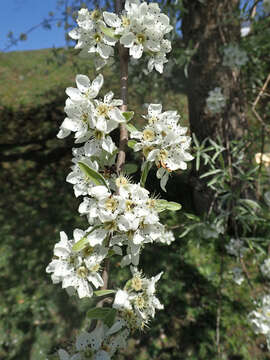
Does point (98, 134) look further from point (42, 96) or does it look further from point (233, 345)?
point (42, 96)

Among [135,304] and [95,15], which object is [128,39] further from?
[135,304]

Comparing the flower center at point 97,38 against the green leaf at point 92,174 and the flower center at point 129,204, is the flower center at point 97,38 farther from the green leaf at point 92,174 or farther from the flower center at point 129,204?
the flower center at point 129,204

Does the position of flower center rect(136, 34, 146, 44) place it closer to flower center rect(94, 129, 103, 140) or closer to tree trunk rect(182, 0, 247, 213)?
flower center rect(94, 129, 103, 140)

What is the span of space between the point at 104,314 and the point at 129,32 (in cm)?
86

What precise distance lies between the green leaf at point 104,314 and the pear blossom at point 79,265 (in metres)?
0.06

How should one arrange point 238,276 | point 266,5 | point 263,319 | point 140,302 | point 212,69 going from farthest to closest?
point 212,69 → point 238,276 → point 266,5 → point 263,319 → point 140,302

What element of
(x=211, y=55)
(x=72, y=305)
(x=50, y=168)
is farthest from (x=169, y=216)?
(x=50, y=168)

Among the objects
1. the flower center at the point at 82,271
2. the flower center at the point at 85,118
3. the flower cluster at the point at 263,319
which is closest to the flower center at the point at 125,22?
the flower center at the point at 85,118

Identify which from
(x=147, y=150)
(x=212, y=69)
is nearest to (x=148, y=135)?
(x=147, y=150)

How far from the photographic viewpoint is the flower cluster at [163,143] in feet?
2.97

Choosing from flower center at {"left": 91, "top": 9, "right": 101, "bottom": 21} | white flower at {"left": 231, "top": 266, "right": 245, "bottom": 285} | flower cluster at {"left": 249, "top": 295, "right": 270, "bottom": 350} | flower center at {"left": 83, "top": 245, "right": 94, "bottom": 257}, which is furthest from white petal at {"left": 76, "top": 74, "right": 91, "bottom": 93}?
white flower at {"left": 231, "top": 266, "right": 245, "bottom": 285}

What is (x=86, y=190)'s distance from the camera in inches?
36.5

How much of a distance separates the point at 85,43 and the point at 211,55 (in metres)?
2.65

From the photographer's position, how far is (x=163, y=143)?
915mm
